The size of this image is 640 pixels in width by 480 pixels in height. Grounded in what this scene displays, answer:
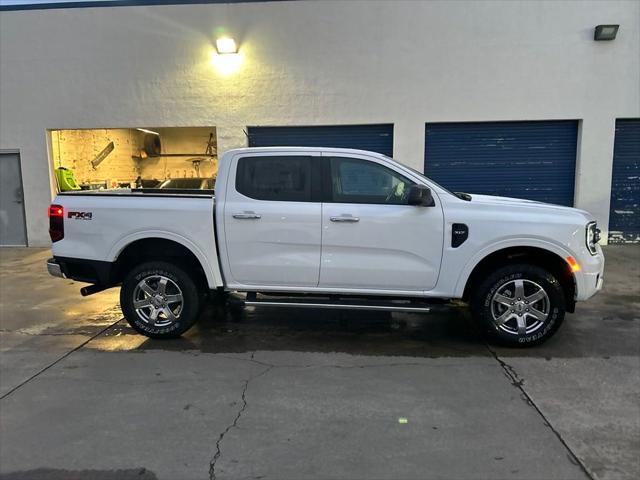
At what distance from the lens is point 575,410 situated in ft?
12.6

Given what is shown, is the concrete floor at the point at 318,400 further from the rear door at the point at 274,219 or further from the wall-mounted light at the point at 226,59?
the wall-mounted light at the point at 226,59

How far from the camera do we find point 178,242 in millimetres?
5281

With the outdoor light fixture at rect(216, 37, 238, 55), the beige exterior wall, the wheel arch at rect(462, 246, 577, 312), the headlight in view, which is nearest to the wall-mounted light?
the outdoor light fixture at rect(216, 37, 238, 55)

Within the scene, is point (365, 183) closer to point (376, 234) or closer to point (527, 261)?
point (376, 234)

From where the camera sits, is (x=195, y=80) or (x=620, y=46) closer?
(x=620, y=46)

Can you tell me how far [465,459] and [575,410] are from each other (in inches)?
48.2

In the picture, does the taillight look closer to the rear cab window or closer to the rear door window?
the rear door window

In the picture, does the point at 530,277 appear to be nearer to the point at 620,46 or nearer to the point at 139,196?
the point at 139,196

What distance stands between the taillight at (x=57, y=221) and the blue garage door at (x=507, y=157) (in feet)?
25.6

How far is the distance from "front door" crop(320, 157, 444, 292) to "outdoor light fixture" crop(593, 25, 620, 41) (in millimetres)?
8111

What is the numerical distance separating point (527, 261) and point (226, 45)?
8.38 metres

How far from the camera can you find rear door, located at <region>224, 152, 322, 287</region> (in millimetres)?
5145

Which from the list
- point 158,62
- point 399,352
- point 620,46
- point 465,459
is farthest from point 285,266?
point 620,46

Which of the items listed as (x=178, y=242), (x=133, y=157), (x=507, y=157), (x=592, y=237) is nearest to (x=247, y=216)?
(x=178, y=242)
